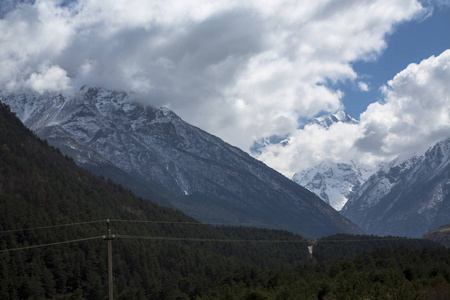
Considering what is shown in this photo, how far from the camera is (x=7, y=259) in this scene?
199 meters

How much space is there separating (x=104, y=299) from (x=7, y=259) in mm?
36737

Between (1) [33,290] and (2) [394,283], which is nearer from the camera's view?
(2) [394,283]

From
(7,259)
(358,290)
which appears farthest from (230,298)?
(7,259)

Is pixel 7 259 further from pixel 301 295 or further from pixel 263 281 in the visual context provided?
pixel 301 295

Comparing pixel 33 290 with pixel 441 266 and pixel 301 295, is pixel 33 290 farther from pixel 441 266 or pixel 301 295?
pixel 441 266

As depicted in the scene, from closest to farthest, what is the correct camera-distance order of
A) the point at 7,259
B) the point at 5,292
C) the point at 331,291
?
the point at 331,291
the point at 5,292
the point at 7,259

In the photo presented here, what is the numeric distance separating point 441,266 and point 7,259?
14306cm

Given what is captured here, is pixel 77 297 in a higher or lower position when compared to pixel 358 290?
lower

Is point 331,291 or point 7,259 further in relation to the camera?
point 7,259

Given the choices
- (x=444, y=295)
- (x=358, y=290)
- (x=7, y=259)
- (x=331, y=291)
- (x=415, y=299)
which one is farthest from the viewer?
(x=7, y=259)

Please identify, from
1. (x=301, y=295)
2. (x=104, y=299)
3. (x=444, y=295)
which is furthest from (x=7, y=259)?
(x=444, y=295)

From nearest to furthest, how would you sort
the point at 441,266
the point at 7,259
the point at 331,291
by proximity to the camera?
the point at 331,291 → the point at 441,266 → the point at 7,259

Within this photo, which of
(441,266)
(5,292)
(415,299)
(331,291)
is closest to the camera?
(415,299)

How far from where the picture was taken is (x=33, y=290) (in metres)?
183
